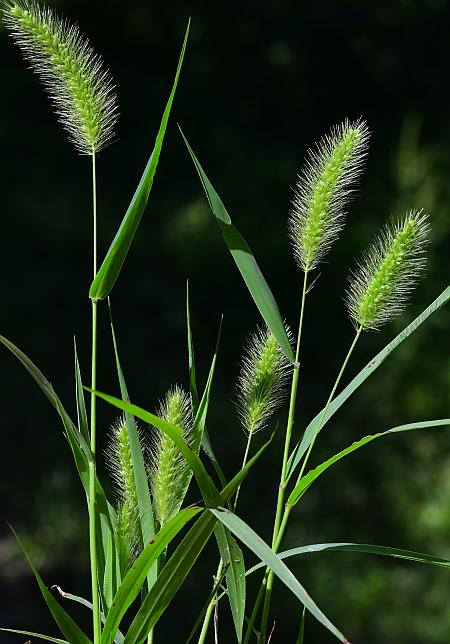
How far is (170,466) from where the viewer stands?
0.72 meters

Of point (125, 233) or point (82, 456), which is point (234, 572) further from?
point (125, 233)

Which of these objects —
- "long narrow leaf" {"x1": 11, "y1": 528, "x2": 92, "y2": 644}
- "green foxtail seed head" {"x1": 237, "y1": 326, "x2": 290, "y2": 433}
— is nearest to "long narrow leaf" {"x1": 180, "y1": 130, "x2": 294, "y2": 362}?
"green foxtail seed head" {"x1": 237, "y1": 326, "x2": 290, "y2": 433}

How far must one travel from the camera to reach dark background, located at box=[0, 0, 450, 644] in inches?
131

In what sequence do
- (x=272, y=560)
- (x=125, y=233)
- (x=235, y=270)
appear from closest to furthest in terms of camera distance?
1. (x=272, y=560)
2. (x=125, y=233)
3. (x=235, y=270)

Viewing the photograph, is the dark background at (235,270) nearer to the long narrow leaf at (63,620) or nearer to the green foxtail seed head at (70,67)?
the long narrow leaf at (63,620)

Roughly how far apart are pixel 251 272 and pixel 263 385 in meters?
0.09

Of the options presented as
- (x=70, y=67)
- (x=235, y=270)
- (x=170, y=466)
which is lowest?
(x=235, y=270)

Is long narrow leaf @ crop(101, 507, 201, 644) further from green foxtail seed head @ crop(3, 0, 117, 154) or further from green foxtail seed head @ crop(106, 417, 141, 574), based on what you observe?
green foxtail seed head @ crop(3, 0, 117, 154)

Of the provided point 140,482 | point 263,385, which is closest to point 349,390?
point 263,385

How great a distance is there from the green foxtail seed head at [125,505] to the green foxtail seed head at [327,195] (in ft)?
0.64

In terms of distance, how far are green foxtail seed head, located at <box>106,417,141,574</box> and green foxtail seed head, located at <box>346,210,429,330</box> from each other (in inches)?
8.1

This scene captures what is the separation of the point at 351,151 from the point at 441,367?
10.9 feet

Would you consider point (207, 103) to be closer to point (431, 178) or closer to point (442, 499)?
point (431, 178)

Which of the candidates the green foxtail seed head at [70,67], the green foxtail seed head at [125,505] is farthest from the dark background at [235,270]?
the green foxtail seed head at [70,67]
